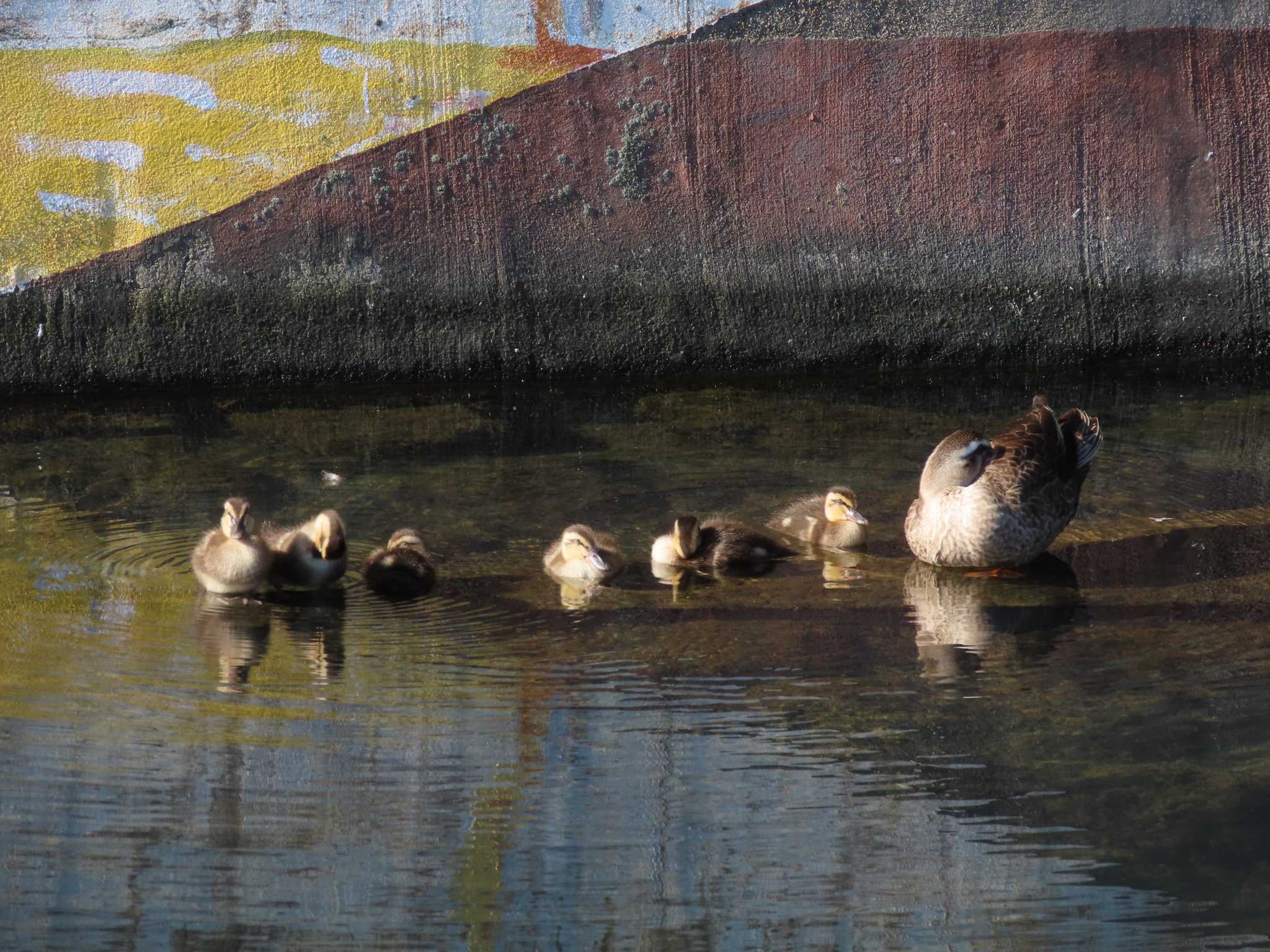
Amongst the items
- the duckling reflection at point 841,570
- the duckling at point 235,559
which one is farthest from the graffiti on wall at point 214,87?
the duckling reflection at point 841,570

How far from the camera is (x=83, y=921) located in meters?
3.46

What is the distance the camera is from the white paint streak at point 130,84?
8.18 m

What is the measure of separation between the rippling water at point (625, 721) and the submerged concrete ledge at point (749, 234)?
55.9 inches

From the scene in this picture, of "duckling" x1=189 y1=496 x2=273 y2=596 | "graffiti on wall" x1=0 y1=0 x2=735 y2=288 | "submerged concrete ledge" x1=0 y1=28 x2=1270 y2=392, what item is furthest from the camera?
"submerged concrete ledge" x1=0 y1=28 x2=1270 y2=392

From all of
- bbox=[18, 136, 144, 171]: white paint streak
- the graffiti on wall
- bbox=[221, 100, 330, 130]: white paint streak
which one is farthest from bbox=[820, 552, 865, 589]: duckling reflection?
bbox=[18, 136, 144, 171]: white paint streak

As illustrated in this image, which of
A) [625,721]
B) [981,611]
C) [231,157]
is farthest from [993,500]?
[231,157]

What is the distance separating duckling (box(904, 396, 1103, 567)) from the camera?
18.6ft

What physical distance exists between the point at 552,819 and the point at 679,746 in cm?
51

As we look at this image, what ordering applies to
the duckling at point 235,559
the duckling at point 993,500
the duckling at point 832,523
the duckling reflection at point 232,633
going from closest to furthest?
the duckling reflection at point 232,633
the duckling at point 235,559
the duckling at point 993,500
the duckling at point 832,523

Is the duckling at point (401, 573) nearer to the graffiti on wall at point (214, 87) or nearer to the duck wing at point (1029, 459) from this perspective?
the duck wing at point (1029, 459)

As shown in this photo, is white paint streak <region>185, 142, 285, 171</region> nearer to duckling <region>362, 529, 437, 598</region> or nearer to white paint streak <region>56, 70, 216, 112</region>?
white paint streak <region>56, 70, 216, 112</region>

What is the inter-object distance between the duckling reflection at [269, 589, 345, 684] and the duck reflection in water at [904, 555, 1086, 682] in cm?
176

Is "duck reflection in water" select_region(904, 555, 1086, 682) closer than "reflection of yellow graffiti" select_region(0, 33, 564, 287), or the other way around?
"duck reflection in water" select_region(904, 555, 1086, 682)

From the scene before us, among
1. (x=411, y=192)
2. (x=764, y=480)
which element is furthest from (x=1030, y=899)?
(x=411, y=192)
